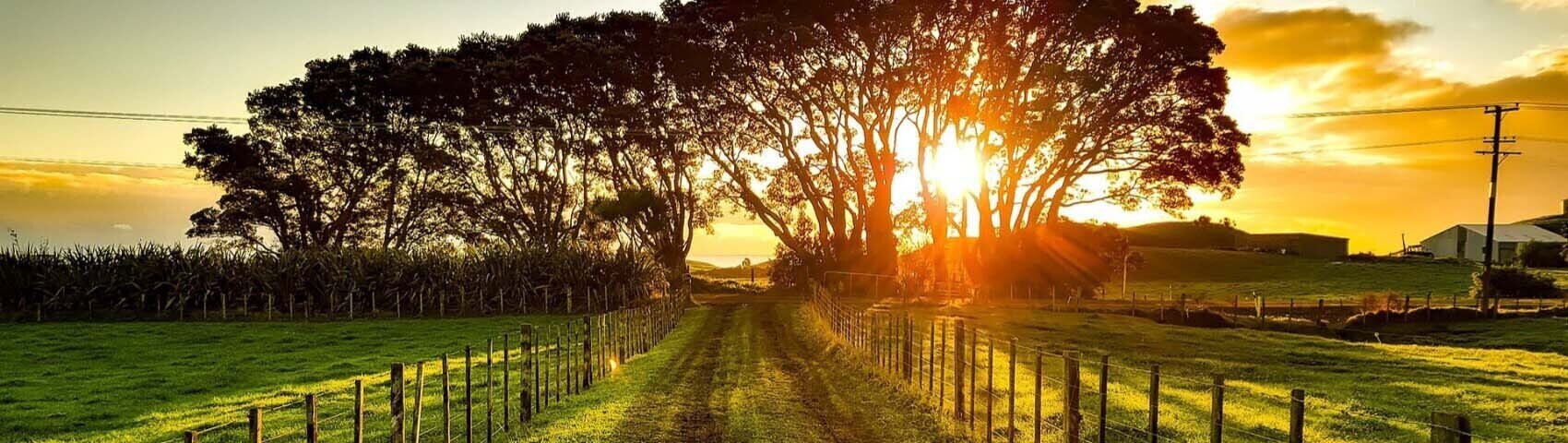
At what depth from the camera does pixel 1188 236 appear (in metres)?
120

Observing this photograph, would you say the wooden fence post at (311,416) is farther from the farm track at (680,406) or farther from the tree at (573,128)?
the tree at (573,128)

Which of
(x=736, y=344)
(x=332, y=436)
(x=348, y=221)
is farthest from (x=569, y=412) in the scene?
(x=348, y=221)

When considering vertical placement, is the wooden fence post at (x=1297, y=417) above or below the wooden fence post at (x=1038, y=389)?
above

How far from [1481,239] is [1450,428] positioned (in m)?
118

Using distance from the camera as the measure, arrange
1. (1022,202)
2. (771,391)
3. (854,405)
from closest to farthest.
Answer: (854,405)
(771,391)
(1022,202)

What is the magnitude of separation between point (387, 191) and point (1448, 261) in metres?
91.4

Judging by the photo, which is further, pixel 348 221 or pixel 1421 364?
pixel 348 221

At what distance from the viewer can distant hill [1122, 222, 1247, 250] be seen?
116 metres

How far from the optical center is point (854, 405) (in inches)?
612

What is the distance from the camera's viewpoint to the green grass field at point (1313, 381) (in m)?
15.0

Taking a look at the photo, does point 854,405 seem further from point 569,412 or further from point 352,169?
point 352,169

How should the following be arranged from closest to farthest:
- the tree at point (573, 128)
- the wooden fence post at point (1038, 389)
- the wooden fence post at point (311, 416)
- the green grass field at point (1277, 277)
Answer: the wooden fence post at point (311, 416)
the wooden fence post at point (1038, 389)
the tree at point (573, 128)
the green grass field at point (1277, 277)

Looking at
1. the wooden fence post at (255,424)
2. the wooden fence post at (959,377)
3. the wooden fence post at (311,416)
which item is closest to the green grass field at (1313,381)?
the wooden fence post at (959,377)

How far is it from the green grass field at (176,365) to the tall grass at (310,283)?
11.6 feet
